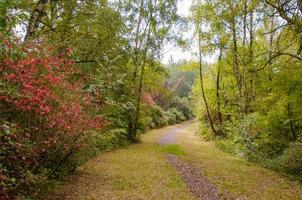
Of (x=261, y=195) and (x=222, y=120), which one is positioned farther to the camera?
(x=222, y=120)

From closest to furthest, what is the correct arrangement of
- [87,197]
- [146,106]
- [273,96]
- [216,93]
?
[87,197], [273,96], [146,106], [216,93]

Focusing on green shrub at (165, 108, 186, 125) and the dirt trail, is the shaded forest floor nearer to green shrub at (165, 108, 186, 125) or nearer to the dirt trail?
the dirt trail

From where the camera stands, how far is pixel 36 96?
490 cm

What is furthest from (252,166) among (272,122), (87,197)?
(87,197)

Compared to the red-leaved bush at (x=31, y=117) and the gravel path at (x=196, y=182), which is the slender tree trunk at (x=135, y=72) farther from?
the red-leaved bush at (x=31, y=117)

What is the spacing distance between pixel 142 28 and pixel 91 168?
11538 millimetres

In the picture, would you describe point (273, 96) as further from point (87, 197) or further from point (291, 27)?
point (87, 197)

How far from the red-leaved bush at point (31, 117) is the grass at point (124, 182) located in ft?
3.96

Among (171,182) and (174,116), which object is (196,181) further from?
(174,116)

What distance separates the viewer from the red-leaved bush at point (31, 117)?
15.5 ft

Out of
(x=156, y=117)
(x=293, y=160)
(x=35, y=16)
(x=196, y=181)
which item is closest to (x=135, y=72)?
(x=35, y=16)

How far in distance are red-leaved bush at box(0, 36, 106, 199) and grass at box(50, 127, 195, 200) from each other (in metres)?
1.21

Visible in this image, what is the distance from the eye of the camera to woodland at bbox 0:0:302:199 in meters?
5.17

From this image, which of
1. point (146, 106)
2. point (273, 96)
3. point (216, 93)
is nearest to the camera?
point (273, 96)
